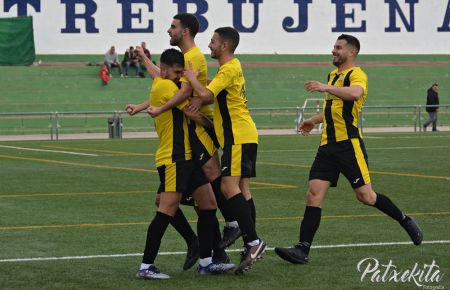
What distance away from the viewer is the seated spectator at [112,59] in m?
47.5

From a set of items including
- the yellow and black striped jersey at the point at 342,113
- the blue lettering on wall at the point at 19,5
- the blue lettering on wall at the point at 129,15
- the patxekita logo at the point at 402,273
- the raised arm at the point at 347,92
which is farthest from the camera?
the blue lettering on wall at the point at 129,15

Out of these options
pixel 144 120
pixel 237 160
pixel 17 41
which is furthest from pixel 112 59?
pixel 237 160

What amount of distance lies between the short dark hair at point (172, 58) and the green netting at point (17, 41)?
3903cm

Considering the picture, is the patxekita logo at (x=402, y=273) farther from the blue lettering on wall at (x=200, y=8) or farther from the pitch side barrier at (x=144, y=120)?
the blue lettering on wall at (x=200, y=8)

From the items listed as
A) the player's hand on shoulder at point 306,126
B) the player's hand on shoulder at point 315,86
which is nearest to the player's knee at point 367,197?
the player's hand on shoulder at point 306,126

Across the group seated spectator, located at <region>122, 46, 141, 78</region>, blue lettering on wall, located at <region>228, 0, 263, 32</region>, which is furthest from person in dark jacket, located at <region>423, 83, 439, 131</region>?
blue lettering on wall, located at <region>228, 0, 263, 32</region>

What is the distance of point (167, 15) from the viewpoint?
53812 mm

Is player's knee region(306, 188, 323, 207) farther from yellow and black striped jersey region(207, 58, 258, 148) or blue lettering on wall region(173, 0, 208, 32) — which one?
blue lettering on wall region(173, 0, 208, 32)

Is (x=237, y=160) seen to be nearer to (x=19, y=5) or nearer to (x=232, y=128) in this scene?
(x=232, y=128)

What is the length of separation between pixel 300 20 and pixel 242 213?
4662 cm

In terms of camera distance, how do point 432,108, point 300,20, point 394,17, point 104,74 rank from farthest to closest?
point 394,17
point 300,20
point 104,74
point 432,108

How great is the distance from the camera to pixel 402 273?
9.13m

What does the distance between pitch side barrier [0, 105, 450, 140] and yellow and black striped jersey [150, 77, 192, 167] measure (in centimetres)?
2795

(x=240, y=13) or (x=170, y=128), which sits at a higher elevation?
(x=240, y=13)
